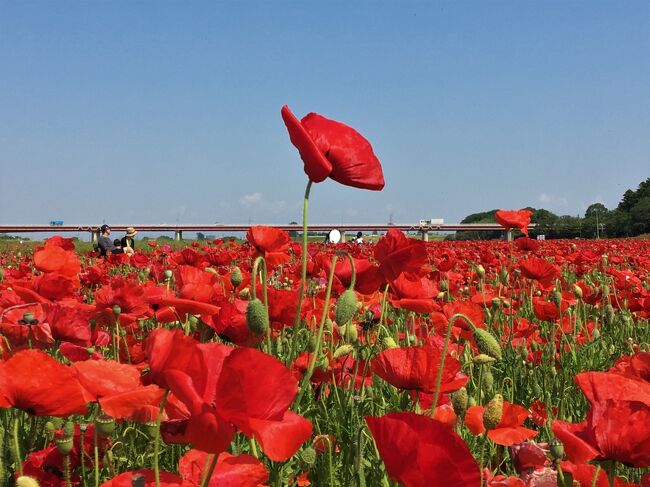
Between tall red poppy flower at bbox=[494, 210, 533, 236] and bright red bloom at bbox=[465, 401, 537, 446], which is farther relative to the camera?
tall red poppy flower at bbox=[494, 210, 533, 236]

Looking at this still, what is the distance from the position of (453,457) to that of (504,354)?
7.13 ft

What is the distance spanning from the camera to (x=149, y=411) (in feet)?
3.20

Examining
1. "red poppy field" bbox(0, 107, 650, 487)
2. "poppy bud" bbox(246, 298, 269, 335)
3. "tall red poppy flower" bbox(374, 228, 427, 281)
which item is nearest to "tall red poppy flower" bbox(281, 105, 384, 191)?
"red poppy field" bbox(0, 107, 650, 487)

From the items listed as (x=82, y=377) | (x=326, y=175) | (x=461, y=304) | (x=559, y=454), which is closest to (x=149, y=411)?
(x=82, y=377)

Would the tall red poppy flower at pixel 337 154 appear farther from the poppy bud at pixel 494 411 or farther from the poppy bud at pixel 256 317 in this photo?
the poppy bud at pixel 494 411

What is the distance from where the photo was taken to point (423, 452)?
60cm

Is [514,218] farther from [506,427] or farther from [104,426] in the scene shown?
[104,426]

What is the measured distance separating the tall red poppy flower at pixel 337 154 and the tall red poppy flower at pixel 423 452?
60 centimetres

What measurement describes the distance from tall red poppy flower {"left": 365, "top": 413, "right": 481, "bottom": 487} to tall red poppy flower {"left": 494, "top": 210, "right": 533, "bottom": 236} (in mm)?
2814

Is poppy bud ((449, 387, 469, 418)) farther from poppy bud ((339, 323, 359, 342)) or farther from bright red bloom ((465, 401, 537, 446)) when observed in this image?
poppy bud ((339, 323, 359, 342))

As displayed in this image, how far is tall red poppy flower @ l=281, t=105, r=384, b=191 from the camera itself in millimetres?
1151

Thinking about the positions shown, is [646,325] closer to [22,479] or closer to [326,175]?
[326,175]

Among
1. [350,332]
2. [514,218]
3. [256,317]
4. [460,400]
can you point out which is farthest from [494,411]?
[514,218]

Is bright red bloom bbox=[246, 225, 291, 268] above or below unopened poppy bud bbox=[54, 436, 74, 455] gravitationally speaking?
above
